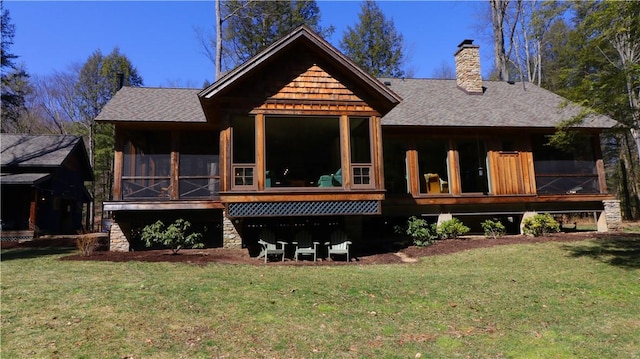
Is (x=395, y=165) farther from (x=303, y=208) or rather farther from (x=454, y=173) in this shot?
(x=303, y=208)

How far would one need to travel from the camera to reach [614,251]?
1073 cm

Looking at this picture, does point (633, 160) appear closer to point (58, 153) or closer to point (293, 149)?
point (293, 149)

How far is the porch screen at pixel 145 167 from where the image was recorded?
13367mm

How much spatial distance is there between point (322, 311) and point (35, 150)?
22.8 meters

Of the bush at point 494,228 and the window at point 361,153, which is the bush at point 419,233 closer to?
the bush at point 494,228

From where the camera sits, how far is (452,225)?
1371 cm

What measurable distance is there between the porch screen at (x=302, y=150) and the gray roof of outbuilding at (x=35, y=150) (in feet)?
41.6

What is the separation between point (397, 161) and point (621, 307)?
32.6ft

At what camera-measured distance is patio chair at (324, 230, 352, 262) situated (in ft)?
35.7

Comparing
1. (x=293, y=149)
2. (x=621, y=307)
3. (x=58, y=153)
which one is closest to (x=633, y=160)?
(x=293, y=149)

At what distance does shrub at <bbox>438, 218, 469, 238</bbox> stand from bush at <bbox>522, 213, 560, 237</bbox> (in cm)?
253

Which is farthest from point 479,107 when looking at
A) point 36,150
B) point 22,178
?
point 36,150

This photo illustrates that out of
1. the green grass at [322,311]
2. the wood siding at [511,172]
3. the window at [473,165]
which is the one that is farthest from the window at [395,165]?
the green grass at [322,311]

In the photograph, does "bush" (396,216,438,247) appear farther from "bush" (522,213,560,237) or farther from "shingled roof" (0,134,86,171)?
"shingled roof" (0,134,86,171)
